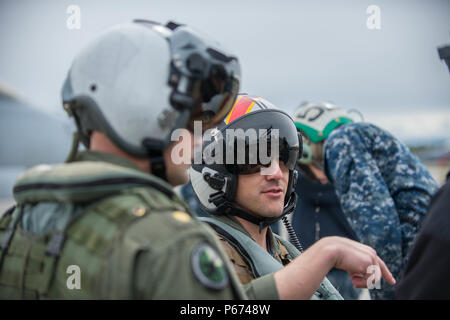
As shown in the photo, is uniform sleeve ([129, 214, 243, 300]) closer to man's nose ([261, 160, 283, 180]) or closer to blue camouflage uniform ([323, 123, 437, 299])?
man's nose ([261, 160, 283, 180])

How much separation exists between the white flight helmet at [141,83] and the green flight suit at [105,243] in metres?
0.16

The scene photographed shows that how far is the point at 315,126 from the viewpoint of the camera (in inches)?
189

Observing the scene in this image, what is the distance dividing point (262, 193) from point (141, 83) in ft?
3.70

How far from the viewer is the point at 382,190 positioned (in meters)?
3.24

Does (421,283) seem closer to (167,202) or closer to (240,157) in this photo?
(167,202)

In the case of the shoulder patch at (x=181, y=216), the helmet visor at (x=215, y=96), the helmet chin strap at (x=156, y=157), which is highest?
the helmet visor at (x=215, y=96)

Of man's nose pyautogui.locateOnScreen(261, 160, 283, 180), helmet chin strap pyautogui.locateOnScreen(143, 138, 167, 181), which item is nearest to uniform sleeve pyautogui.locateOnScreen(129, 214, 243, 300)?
helmet chin strap pyautogui.locateOnScreen(143, 138, 167, 181)

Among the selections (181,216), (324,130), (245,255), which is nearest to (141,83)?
(181,216)

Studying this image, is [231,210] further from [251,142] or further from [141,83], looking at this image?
[141,83]

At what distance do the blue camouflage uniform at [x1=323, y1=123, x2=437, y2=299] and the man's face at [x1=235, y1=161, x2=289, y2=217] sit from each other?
1.11 m

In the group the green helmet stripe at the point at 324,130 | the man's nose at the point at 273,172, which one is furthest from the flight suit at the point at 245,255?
the green helmet stripe at the point at 324,130

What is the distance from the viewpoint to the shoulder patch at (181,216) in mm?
1254

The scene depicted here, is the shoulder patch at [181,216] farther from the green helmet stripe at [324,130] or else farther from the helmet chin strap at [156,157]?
the green helmet stripe at [324,130]
